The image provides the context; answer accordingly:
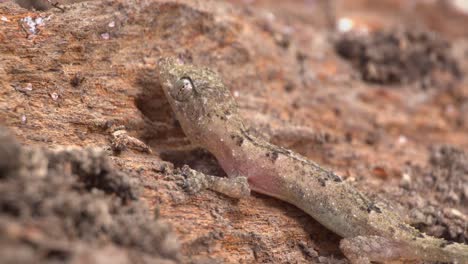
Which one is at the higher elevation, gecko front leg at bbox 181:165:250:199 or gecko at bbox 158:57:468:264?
gecko at bbox 158:57:468:264

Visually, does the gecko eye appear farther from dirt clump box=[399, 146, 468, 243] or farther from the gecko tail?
dirt clump box=[399, 146, 468, 243]

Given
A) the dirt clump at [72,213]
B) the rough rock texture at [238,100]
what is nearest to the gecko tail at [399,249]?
the rough rock texture at [238,100]

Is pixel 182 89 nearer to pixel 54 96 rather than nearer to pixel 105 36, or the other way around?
pixel 105 36

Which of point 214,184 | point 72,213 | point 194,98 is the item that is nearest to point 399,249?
point 214,184

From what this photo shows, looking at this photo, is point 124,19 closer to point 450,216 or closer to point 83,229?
point 83,229

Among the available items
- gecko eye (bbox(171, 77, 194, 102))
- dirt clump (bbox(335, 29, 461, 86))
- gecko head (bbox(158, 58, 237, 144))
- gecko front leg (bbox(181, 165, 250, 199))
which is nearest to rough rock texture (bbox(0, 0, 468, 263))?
gecko front leg (bbox(181, 165, 250, 199))
